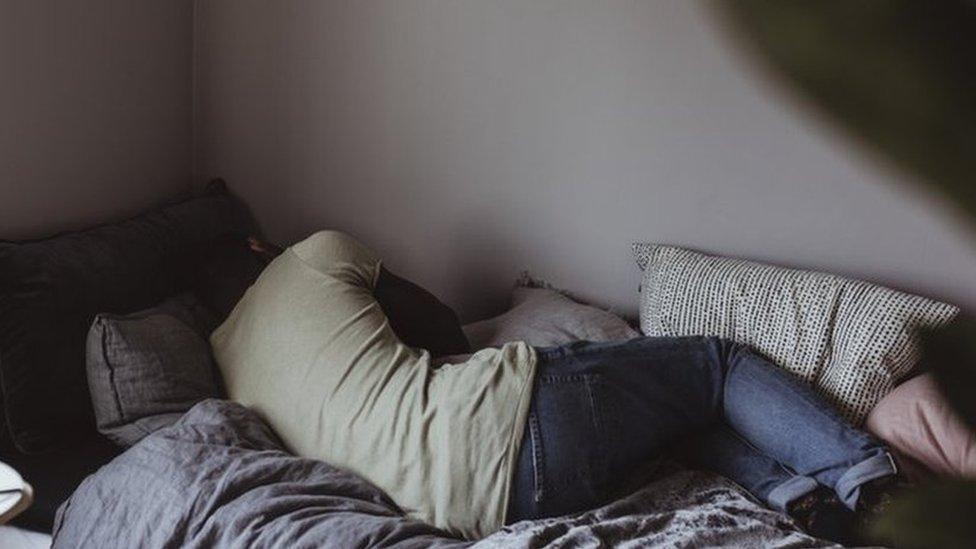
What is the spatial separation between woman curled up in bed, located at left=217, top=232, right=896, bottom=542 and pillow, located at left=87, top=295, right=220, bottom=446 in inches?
4.1

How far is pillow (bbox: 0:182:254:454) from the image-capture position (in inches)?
74.4

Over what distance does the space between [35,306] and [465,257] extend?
1021 mm

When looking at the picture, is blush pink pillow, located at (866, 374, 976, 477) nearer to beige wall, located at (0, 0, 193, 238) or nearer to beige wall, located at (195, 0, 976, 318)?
beige wall, located at (195, 0, 976, 318)

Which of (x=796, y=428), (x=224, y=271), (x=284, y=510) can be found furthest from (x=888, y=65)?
(x=224, y=271)

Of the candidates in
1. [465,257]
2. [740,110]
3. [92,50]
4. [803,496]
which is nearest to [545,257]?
[465,257]

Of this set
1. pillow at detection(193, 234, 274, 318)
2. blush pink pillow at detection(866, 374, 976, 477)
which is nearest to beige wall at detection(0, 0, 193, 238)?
pillow at detection(193, 234, 274, 318)

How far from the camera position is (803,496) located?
172cm

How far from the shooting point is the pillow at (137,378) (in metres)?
1.92

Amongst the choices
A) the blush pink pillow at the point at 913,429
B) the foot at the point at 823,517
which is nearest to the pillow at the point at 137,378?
the foot at the point at 823,517

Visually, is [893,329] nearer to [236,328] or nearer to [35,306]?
[236,328]

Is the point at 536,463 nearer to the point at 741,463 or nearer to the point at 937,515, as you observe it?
the point at 741,463

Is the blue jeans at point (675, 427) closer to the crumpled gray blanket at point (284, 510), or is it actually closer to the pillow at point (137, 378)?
the crumpled gray blanket at point (284, 510)

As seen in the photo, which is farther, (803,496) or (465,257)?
(465,257)

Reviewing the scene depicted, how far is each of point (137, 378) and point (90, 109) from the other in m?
0.71
